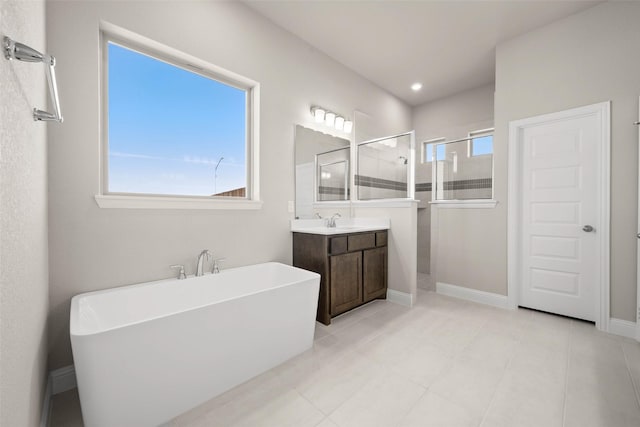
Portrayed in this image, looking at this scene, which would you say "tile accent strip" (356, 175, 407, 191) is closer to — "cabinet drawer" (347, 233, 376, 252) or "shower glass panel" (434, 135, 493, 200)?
"shower glass panel" (434, 135, 493, 200)

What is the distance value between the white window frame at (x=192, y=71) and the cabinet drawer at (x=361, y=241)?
0.99 meters

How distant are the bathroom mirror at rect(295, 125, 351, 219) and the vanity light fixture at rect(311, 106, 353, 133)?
0.14 metres

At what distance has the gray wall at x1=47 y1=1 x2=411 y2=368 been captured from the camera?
169 centimetres

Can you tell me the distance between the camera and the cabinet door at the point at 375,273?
9.80 ft

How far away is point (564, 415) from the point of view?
1470 millimetres

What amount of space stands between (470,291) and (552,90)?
232 cm

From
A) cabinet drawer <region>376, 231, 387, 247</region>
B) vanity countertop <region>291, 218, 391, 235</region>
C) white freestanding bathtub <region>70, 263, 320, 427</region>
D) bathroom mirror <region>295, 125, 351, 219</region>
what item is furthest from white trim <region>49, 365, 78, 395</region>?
cabinet drawer <region>376, 231, 387, 247</region>

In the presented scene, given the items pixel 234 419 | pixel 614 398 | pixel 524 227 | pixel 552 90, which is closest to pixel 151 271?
pixel 234 419

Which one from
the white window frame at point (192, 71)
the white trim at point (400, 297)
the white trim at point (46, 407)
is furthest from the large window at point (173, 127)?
the white trim at point (400, 297)

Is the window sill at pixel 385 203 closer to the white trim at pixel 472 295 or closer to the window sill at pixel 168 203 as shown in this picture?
the white trim at pixel 472 295

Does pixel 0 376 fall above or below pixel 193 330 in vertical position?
above

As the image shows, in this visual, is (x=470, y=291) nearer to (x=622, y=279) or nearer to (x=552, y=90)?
(x=622, y=279)

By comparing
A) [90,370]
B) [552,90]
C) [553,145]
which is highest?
[552,90]

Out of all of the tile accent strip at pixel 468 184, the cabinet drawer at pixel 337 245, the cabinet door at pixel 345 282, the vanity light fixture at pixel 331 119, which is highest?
the vanity light fixture at pixel 331 119
